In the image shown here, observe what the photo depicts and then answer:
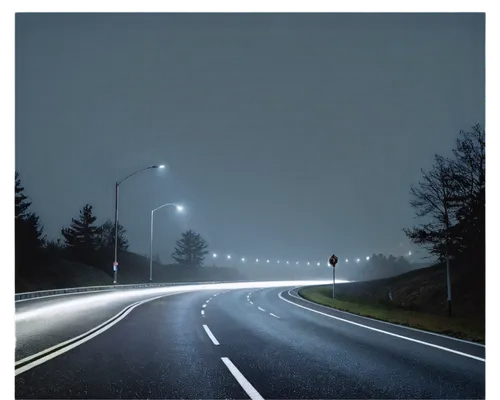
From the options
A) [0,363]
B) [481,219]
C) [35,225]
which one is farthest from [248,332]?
[35,225]

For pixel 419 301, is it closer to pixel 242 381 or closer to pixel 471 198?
pixel 471 198

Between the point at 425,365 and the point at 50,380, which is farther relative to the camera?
the point at 425,365

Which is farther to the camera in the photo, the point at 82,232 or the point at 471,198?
the point at 82,232

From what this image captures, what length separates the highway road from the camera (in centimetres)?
705

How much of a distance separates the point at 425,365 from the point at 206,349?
5.01 metres

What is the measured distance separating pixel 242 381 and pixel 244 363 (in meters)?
1.60

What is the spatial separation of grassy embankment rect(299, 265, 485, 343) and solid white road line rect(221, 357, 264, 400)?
824 cm

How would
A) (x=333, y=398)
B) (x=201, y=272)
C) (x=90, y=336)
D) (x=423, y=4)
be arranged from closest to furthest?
(x=423, y=4) < (x=333, y=398) < (x=90, y=336) < (x=201, y=272)

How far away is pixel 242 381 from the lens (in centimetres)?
766

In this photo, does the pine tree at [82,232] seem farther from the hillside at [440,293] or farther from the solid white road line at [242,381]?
the solid white road line at [242,381]

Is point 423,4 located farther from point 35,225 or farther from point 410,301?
point 35,225

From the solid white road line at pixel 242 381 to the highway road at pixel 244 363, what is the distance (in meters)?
0.02

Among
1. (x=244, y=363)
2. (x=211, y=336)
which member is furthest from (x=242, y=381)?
(x=211, y=336)

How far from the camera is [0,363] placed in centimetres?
381
